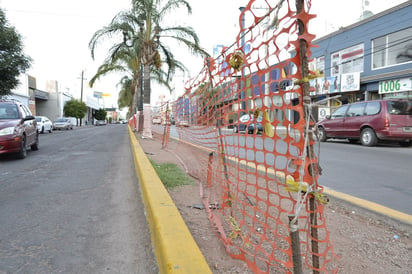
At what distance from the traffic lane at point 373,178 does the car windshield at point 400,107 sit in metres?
3.26

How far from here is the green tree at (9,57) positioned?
48.7 ft

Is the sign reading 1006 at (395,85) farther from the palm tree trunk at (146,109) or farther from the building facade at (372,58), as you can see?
the palm tree trunk at (146,109)

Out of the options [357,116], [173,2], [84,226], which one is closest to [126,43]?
[173,2]

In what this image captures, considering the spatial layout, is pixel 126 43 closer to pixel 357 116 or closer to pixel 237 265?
pixel 357 116

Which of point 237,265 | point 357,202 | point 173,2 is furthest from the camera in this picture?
point 173,2

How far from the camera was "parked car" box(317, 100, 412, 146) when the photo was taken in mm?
9914

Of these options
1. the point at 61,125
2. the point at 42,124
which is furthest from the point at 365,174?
the point at 61,125

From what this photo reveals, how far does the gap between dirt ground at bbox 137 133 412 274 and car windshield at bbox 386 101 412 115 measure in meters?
8.13

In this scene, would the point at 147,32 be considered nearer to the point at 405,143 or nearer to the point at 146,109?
the point at 146,109

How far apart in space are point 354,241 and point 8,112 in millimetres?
8470

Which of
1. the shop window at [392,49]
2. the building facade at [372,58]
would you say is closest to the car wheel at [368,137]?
the building facade at [372,58]

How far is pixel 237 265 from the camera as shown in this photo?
205 cm

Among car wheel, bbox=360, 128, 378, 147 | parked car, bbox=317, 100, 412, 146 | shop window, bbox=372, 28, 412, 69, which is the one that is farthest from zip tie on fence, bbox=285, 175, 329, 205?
shop window, bbox=372, 28, 412, 69

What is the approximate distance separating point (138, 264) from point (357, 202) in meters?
2.55
